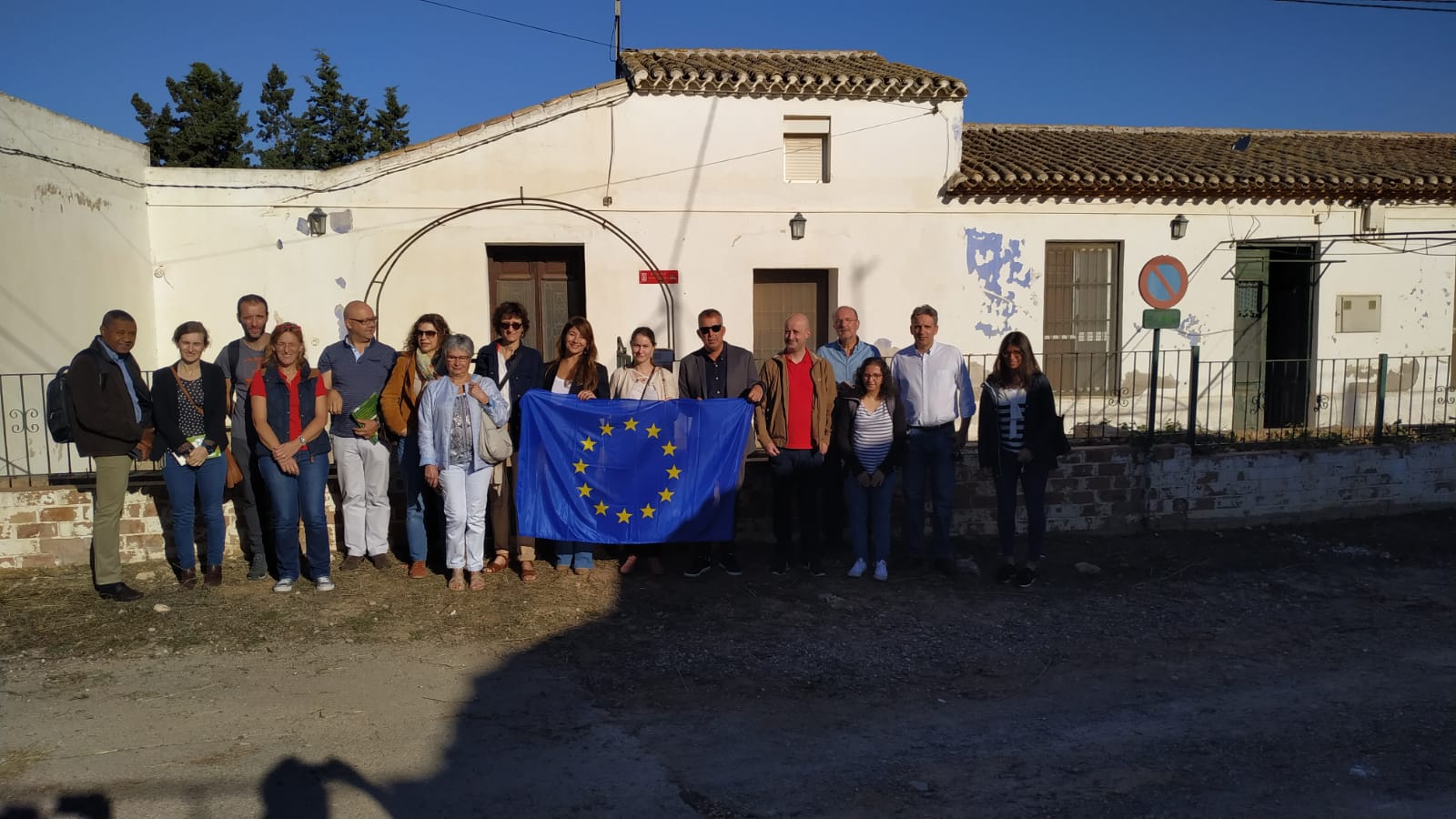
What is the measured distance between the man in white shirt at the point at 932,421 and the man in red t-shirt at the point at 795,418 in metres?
0.61

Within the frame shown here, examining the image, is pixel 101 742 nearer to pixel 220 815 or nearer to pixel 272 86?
pixel 220 815

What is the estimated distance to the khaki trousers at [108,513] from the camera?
629cm

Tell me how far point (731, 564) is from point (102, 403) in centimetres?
417

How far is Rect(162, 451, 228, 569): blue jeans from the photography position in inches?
253

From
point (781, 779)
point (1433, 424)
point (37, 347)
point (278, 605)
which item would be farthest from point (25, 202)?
point (1433, 424)

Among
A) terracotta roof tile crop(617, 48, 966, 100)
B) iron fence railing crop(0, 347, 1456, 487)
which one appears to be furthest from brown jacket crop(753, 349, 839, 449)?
terracotta roof tile crop(617, 48, 966, 100)

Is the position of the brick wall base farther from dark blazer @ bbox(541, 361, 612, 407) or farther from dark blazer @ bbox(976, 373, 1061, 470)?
dark blazer @ bbox(541, 361, 612, 407)

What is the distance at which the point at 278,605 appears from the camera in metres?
6.32

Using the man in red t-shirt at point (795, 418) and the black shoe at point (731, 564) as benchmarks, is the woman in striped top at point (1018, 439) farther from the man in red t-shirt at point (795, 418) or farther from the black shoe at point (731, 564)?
the black shoe at point (731, 564)

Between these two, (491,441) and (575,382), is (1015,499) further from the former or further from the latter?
(491,441)

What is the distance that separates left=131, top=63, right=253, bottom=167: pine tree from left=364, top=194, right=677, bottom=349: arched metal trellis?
51.8 feet

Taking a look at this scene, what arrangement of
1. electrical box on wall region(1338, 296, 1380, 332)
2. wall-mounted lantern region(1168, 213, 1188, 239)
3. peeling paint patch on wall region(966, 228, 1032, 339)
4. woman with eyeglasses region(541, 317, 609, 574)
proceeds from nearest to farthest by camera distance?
woman with eyeglasses region(541, 317, 609, 574), peeling paint patch on wall region(966, 228, 1032, 339), wall-mounted lantern region(1168, 213, 1188, 239), electrical box on wall region(1338, 296, 1380, 332)

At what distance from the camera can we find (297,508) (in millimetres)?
6605

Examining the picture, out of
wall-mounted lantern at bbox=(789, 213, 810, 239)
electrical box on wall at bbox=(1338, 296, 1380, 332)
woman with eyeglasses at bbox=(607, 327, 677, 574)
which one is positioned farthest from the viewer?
electrical box on wall at bbox=(1338, 296, 1380, 332)
